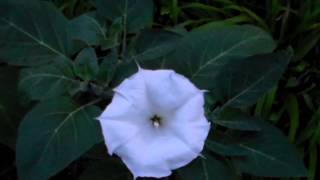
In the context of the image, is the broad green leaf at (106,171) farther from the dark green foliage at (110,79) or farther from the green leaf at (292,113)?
the green leaf at (292,113)

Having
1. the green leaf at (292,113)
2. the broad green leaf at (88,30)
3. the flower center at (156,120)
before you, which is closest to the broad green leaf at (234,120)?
the flower center at (156,120)

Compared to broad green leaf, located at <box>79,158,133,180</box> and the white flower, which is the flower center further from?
broad green leaf, located at <box>79,158,133,180</box>

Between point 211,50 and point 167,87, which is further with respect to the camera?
point 211,50

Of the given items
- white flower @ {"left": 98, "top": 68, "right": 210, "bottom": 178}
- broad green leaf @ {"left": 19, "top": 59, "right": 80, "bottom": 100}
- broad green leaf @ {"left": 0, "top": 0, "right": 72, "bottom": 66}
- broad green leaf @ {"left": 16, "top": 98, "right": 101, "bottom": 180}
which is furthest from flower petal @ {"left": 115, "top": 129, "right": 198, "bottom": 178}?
broad green leaf @ {"left": 0, "top": 0, "right": 72, "bottom": 66}

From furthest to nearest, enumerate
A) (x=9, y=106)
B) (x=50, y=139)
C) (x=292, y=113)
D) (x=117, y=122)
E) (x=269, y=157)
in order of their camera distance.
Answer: (x=292, y=113)
(x=9, y=106)
(x=269, y=157)
(x=50, y=139)
(x=117, y=122)

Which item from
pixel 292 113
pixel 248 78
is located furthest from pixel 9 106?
pixel 292 113

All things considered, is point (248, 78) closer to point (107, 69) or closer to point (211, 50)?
point (211, 50)

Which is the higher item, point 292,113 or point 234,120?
point 234,120
